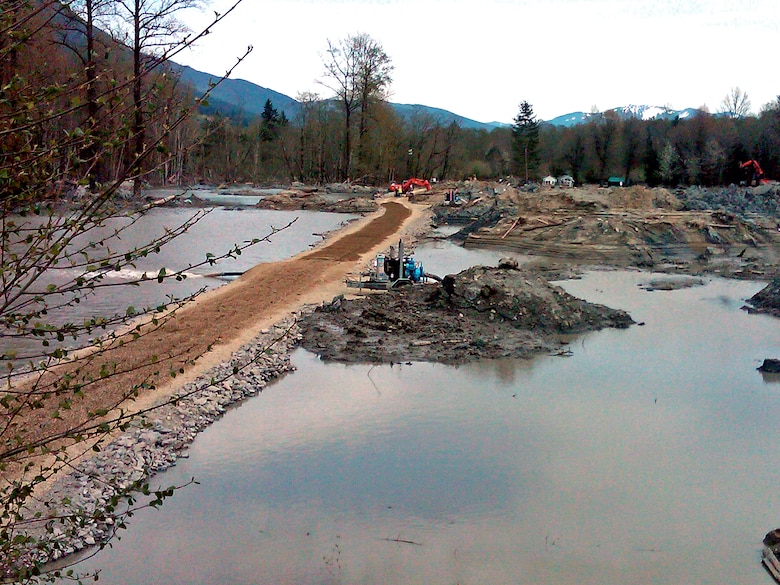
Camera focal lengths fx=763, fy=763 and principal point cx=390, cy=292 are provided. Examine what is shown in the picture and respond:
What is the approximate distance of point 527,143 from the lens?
81.6 m

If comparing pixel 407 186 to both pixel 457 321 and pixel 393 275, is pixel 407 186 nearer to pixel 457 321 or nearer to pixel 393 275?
pixel 393 275

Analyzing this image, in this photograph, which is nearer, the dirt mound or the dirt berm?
the dirt berm

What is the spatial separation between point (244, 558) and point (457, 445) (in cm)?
382

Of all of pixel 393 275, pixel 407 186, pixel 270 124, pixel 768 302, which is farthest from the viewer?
pixel 270 124

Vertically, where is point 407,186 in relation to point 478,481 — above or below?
above

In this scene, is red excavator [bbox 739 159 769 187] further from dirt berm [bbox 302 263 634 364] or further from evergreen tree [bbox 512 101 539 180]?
dirt berm [bbox 302 263 634 364]

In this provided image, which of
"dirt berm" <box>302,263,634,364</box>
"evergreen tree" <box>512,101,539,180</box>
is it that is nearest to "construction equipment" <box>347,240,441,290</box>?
"dirt berm" <box>302,263,634,364</box>

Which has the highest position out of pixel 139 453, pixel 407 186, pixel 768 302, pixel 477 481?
pixel 407 186

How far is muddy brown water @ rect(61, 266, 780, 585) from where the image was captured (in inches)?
297

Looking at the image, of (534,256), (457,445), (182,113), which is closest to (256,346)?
(457,445)

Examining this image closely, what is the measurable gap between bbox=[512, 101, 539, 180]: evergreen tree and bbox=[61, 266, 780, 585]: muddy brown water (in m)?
69.8

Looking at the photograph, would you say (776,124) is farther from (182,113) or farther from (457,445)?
(182,113)

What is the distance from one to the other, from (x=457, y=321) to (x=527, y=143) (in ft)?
225

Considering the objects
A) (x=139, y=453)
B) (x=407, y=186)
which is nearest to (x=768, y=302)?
(x=139, y=453)
